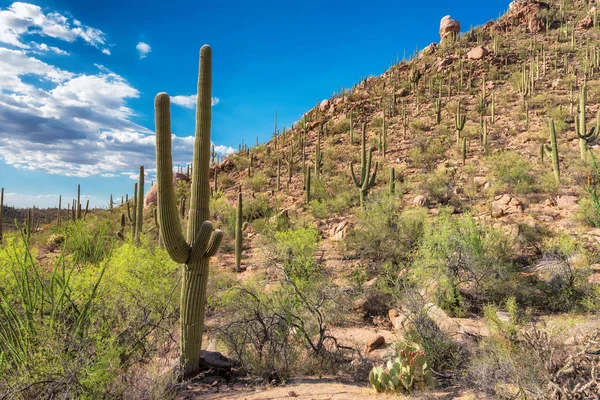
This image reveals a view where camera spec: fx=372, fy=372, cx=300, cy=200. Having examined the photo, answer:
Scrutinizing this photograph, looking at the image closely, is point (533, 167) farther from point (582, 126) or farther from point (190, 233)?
point (190, 233)

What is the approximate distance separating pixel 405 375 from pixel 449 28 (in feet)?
161

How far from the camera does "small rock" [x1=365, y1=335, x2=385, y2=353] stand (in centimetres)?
712

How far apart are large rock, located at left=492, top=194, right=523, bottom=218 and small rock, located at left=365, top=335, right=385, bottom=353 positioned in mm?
9431

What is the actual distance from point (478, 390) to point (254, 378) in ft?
10.4

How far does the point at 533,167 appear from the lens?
18.3 meters

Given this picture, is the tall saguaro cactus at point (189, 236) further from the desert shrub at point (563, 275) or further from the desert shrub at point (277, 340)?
the desert shrub at point (563, 275)

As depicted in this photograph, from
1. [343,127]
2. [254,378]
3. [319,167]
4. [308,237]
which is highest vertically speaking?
[343,127]

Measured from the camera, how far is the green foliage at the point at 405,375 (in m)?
5.09

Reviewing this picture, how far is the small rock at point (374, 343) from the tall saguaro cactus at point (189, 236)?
317cm

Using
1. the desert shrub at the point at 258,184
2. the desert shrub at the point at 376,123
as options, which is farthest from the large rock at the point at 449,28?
the desert shrub at the point at 258,184

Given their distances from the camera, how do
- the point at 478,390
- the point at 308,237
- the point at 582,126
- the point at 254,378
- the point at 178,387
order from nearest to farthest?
the point at 478,390 < the point at 178,387 < the point at 254,378 < the point at 308,237 < the point at 582,126

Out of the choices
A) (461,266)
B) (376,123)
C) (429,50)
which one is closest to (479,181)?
(461,266)

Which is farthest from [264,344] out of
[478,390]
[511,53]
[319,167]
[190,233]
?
[511,53]

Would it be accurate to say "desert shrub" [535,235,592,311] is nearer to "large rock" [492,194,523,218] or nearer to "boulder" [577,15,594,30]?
"large rock" [492,194,523,218]
